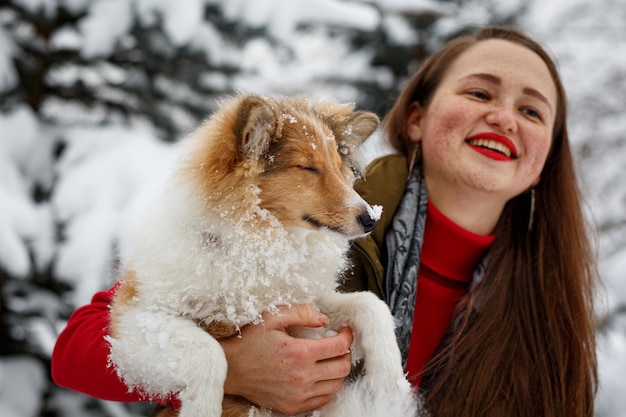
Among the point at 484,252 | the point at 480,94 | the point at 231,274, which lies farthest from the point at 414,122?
the point at 231,274

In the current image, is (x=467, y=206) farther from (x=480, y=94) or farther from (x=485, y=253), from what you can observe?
(x=480, y=94)

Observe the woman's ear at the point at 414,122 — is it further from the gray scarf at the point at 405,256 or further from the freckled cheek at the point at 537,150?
the freckled cheek at the point at 537,150

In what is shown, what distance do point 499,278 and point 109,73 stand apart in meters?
3.23

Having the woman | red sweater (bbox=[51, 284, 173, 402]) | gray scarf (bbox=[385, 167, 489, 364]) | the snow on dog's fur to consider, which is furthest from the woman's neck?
red sweater (bbox=[51, 284, 173, 402])

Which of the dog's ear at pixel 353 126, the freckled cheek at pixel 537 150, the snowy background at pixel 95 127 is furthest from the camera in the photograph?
the snowy background at pixel 95 127

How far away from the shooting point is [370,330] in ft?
4.80

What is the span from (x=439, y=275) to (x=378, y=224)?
17.7 inches

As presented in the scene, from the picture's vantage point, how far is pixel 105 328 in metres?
1.58

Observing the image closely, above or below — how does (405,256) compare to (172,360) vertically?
above

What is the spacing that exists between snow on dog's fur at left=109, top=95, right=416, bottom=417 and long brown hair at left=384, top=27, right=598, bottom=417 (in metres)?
0.51

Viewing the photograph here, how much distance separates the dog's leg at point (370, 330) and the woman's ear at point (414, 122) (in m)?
1.06

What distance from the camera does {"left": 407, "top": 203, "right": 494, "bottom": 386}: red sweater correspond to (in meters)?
2.17

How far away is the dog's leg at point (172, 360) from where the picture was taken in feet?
4.21

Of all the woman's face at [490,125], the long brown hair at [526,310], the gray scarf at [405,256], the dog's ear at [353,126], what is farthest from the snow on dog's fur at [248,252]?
the woman's face at [490,125]
